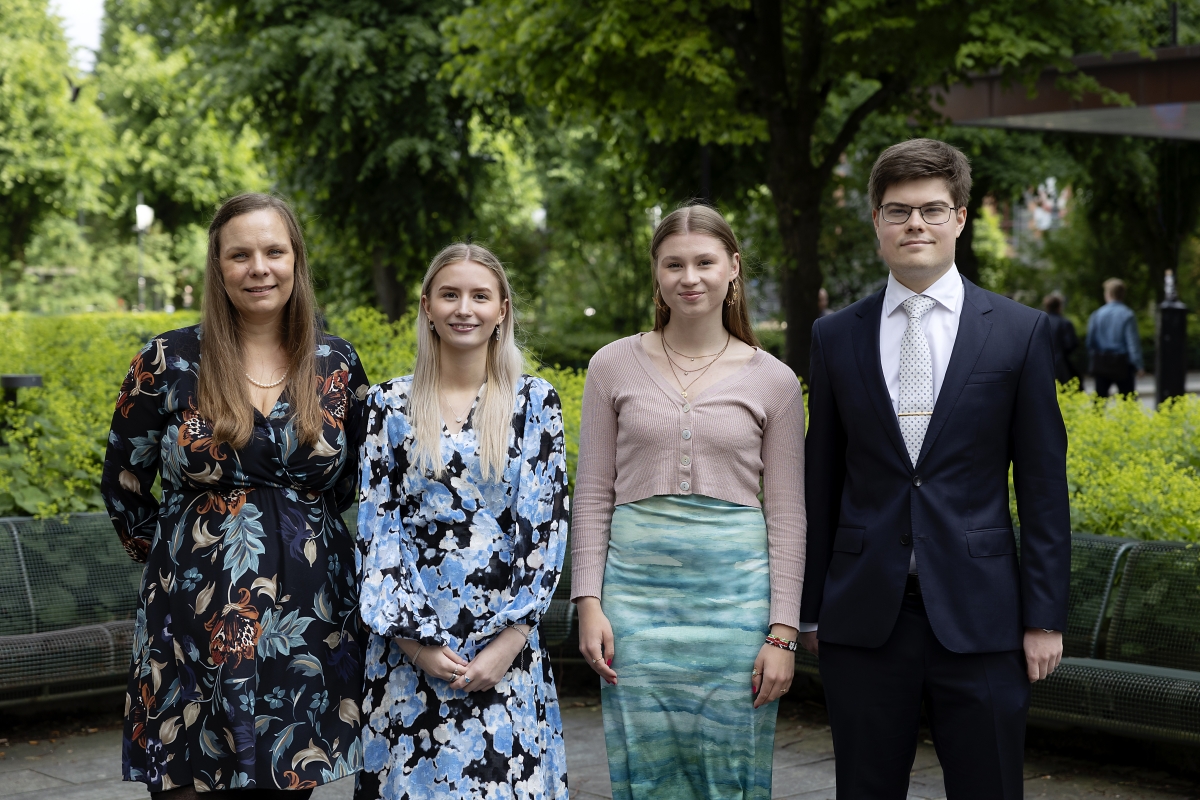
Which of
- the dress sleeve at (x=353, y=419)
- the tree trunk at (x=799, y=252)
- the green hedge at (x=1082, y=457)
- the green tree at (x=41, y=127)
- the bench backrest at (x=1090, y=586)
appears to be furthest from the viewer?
the green tree at (x=41, y=127)

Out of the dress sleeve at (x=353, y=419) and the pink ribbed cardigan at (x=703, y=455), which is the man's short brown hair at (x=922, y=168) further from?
the dress sleeve at (x=353, y=419)

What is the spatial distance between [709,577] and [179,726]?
1385 mm

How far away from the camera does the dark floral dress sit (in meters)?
3.17

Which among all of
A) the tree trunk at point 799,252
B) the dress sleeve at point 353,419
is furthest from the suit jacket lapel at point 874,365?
the tree trunk at point 799,252

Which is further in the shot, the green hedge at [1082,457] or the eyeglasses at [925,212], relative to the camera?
the green hedge at [1082,457]

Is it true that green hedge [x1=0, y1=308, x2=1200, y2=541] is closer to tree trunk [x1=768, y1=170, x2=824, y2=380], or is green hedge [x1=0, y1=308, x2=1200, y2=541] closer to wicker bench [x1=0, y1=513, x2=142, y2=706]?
wicker bench [x1=0, y1=513, x2=142, y2=706]

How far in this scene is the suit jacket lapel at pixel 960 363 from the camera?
301cm

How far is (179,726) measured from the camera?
321 cm

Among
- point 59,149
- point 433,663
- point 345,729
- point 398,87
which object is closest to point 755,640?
point 433,663

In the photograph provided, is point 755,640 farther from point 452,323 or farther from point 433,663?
point 452,323

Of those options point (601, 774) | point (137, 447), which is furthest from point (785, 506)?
point (601, 774)

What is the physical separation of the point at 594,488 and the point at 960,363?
99 cm

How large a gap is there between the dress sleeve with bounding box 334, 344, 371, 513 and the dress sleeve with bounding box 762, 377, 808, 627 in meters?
1.08

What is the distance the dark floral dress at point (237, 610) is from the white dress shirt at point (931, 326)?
55.8 inches
